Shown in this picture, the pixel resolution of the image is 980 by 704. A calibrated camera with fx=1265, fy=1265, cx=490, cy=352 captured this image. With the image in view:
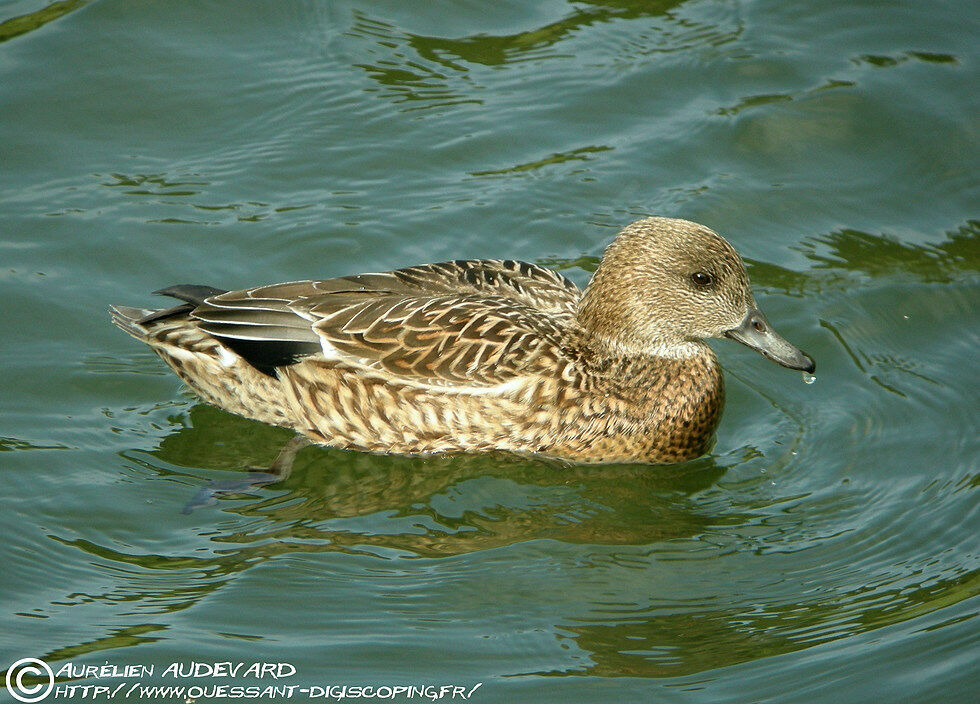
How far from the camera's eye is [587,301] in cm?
841

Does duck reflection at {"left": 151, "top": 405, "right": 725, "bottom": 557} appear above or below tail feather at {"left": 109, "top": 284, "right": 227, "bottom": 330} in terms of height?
below

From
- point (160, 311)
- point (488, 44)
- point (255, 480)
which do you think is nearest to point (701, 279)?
point (255, 480)

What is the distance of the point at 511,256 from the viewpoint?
9.95m

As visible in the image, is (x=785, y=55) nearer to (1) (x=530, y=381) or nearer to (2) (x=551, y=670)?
(1) (x=530, y=381)

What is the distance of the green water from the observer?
652 centimetres

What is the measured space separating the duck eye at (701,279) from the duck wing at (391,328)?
96 centimetres

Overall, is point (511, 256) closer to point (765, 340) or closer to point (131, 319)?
point (765, 340)

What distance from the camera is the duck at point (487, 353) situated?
8.03 metres

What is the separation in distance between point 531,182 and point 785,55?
308cm

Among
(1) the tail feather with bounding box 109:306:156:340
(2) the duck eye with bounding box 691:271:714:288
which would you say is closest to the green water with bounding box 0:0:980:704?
(1) the tail feather with bounding box 109:306:156:340

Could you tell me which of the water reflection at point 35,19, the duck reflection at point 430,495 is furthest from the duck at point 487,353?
the water reflection at point 35,19

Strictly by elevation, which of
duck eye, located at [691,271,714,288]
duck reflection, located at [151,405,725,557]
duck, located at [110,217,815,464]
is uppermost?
duck eye, located at [691,271,714,288]

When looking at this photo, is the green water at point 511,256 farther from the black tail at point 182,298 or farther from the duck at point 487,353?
the black tail at point 182,298

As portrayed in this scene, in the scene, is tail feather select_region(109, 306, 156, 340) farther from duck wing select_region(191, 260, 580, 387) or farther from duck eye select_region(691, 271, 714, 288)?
duck eye select_region(691, 271, 714, 288)
